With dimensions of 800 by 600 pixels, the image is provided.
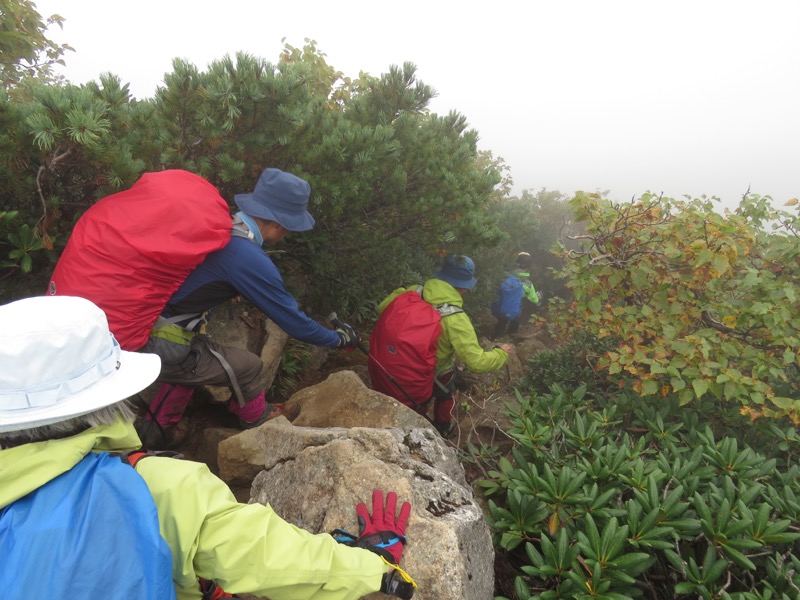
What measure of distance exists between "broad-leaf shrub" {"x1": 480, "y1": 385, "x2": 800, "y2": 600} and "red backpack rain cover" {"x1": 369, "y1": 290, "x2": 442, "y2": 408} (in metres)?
1.07

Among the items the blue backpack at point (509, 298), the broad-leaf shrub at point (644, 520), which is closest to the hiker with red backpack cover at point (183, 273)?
the broad-leaf shrub at point (644, 520)

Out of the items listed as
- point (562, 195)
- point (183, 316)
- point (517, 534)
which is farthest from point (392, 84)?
point (562, 195)

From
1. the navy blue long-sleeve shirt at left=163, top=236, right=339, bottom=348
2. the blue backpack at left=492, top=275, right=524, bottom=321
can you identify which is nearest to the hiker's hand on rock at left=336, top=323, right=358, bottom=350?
the navy blue long-sleeve shirt at left=163, top=236, right=339, bottom=348

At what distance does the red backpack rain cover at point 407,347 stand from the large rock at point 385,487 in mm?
866

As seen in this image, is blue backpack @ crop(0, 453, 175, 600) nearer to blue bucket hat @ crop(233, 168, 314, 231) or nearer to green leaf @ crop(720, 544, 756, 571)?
blue bucket hat @ crop(233, 168, 314, 231)

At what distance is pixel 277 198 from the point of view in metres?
3.21

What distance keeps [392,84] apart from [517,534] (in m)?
4.41

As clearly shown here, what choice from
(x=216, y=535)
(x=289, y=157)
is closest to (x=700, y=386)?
(x=216, y=535)

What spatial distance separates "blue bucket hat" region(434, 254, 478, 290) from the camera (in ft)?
14.6

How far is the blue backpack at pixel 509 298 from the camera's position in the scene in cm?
861

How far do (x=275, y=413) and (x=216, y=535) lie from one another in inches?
111

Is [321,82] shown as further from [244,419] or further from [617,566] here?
[617,566]

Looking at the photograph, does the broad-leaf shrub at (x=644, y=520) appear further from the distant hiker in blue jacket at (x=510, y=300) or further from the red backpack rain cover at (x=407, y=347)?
the distant hiker in blue jacket at (x=510, y=300)

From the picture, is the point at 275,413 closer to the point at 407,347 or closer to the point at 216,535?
the point at 407,347
